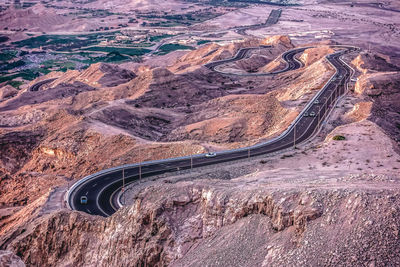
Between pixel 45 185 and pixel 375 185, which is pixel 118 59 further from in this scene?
pixel 375 185

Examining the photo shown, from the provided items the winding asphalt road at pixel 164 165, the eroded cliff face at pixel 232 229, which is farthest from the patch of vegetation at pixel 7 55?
the eroded cliff face at pixel 232 229

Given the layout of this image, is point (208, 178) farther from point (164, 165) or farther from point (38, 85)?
point (38, 85)

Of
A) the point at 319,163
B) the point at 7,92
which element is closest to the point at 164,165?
the point at 319,163

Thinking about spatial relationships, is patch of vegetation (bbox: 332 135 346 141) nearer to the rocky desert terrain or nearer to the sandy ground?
the sandy ground

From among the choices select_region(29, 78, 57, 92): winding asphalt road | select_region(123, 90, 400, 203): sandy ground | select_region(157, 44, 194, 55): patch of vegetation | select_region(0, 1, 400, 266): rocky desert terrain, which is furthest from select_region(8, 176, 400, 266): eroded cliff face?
select_region(157, 44, 194, 55): patch of vegetation

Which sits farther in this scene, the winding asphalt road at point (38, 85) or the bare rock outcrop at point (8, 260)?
the winding asphalt road at point (38, 85)

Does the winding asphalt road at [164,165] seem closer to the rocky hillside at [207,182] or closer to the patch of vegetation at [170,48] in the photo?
the rocky hillside at [207,182]
